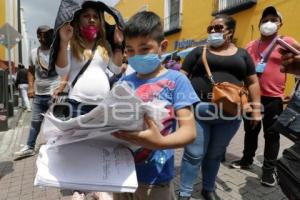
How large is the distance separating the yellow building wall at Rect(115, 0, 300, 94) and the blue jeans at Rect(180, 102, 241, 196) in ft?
14.3

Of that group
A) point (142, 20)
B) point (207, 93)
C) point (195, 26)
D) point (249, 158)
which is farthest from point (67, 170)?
point (195, 26)

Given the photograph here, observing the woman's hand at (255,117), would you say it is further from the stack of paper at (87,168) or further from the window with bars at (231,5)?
the window with bars at (231,5)

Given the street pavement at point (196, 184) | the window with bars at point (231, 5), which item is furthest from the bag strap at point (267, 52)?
the window with bars at point (231, 5)

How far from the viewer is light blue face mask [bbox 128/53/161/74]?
1646 millimetres

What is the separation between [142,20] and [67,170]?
2.66 feet

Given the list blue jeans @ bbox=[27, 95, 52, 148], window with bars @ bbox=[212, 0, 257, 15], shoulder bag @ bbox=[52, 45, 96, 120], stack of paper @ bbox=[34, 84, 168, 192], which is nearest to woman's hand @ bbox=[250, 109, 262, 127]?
shoulder bag @ bbox=[52, 45, 96, 120]

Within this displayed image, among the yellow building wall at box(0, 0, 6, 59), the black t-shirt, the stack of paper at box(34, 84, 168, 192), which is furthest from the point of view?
the yellow building wall at box(0, 0, 6, 59)

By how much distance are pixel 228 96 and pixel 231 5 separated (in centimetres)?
1013

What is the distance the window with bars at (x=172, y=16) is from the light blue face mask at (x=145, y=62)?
1519cm

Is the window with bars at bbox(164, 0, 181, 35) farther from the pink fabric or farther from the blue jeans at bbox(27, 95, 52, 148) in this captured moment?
the pink fabric

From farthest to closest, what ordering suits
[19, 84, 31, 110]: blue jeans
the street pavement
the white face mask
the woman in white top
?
1. [19, 84, 31, 110]: blue jeans
2. the white face mask
3. the street pavement
4. the woman in white top

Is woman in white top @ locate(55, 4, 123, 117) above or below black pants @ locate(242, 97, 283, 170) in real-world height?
above

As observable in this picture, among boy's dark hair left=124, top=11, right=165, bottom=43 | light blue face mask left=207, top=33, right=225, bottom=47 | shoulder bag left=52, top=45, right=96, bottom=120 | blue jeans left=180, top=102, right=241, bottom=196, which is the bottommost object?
blue jeans left=180, top=102, right=241, bottom=196

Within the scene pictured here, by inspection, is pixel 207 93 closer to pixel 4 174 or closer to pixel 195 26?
pixel 4 174
